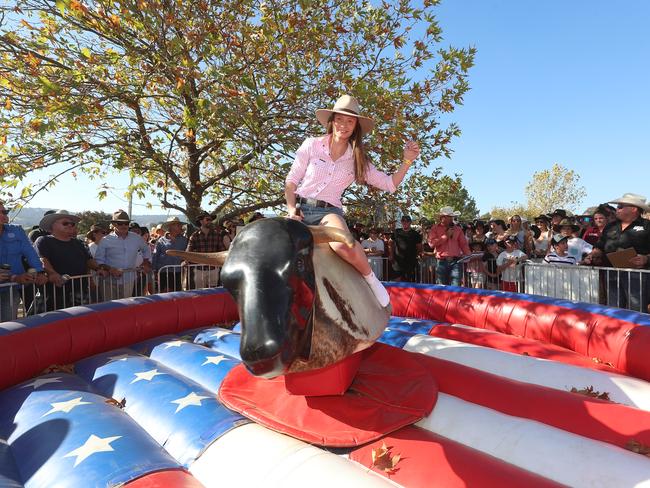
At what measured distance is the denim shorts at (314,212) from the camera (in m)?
2.82

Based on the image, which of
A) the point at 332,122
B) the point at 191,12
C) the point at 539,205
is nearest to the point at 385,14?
the point at 191,12

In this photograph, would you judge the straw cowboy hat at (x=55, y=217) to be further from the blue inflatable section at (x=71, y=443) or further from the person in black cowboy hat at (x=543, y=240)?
the person in black cowboy hat at (x=543, y=240)

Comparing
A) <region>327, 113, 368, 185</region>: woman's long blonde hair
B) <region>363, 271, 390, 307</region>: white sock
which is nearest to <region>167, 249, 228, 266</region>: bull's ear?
<region>363, 271, 390, 307</region>: white sock

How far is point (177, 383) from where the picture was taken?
3.22 meters

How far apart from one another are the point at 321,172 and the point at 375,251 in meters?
6.95

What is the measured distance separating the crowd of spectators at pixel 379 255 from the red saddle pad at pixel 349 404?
3.62 meters

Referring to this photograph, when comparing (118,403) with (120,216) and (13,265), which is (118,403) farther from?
(120,216)

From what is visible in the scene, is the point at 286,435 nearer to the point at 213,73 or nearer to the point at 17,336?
the point at 17,336

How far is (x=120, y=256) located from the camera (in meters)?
6.62

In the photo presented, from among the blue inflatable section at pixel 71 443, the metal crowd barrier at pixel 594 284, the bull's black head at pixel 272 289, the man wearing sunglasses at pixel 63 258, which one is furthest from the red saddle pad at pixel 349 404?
the metal crowd barrier at pixel 594 284

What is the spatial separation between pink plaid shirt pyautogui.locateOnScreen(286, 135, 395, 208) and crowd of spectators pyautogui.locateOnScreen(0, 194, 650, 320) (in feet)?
12.2

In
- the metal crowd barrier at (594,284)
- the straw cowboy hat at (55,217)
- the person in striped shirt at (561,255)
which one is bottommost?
the metal crowd barrier at (594,284)

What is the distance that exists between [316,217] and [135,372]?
2205 millimetres

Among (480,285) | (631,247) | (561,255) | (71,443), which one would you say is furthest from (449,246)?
(71,443)
